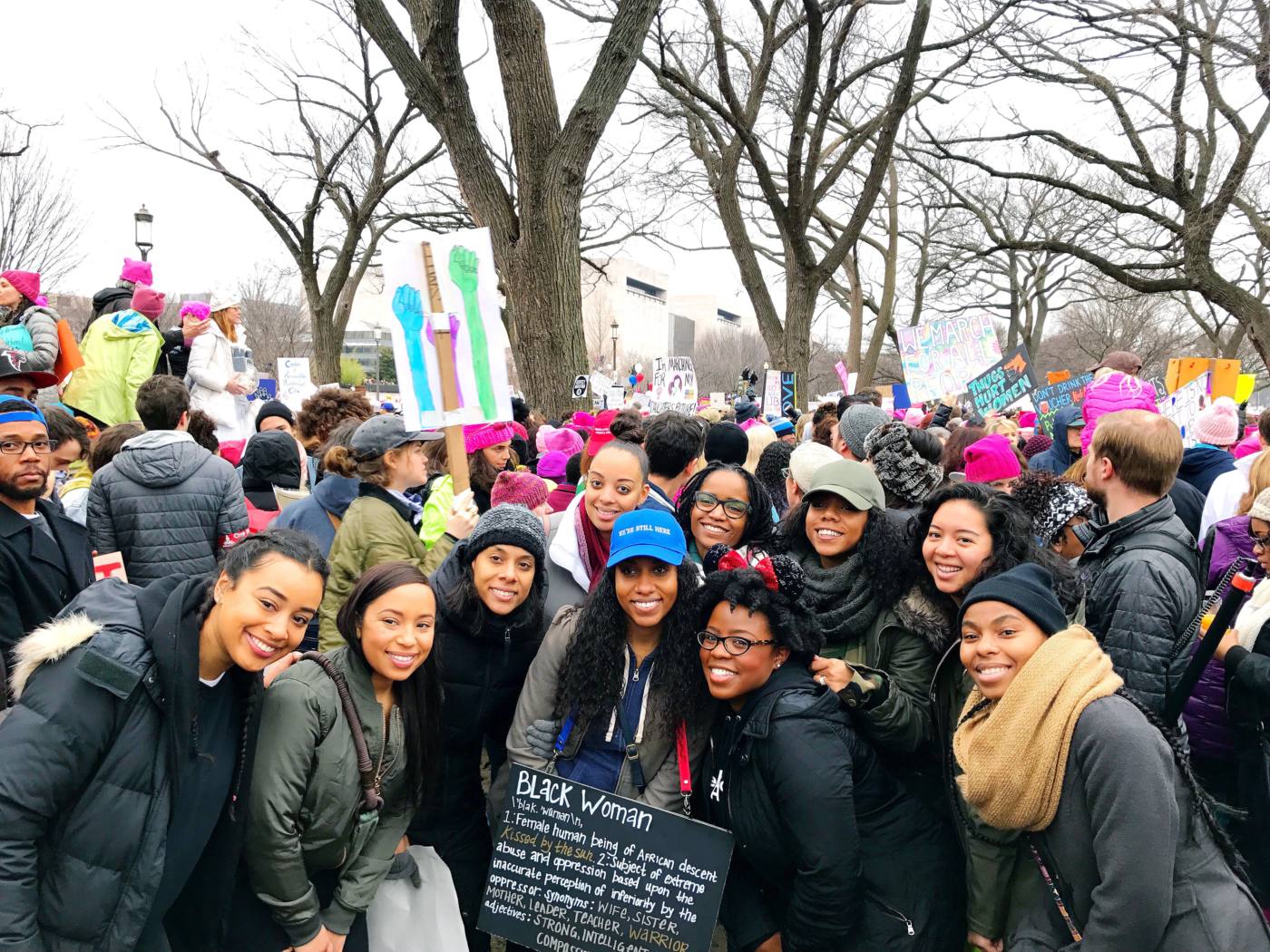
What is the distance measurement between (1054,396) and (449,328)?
9171 mm

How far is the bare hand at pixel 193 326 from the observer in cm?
662

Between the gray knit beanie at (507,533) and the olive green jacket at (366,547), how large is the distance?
2.14 ft

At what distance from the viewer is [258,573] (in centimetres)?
216

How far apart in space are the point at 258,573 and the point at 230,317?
17.9 feet

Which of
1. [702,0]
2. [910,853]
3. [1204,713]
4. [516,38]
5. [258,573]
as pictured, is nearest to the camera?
[258,573]

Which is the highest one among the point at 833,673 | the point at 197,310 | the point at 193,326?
the point at 197,310

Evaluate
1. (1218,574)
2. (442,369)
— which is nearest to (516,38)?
(442,369)

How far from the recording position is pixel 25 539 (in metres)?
3.31

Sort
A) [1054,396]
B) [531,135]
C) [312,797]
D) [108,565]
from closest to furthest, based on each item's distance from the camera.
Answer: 1. [312,797]
2. [108,565]
3. [531,135]
4. [1054,396]

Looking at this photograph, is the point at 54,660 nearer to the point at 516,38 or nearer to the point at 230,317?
the point at 230,317

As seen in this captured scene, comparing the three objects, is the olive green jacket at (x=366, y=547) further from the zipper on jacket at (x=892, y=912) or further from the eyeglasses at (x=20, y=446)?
the zipper on jacket at (x=892, y=912)

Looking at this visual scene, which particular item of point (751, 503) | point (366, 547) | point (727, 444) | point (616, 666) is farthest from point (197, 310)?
point (616, 666)

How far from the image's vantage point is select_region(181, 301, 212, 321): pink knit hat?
6.54m

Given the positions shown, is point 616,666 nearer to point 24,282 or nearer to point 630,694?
point 630,694
